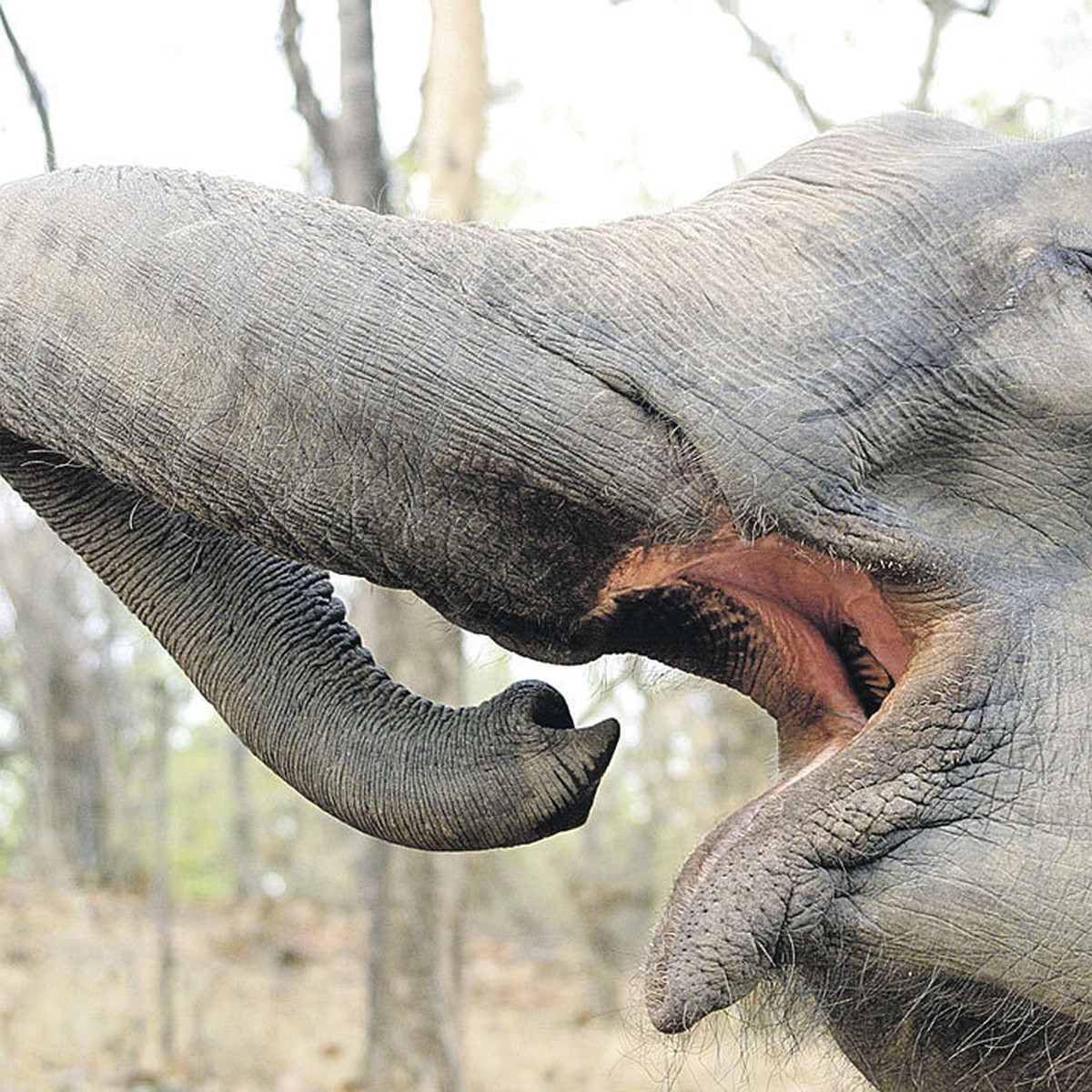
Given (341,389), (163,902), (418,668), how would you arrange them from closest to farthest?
(341,389), (418,668), (163,902)

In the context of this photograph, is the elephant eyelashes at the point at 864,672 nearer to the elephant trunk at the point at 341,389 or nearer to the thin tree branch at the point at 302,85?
the elephant trunk at the point at 341,389

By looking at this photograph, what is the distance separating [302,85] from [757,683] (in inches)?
193

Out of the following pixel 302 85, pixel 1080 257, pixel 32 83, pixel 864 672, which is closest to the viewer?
pixel 1080 257

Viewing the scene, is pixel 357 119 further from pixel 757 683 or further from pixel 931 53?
pixel 757 683

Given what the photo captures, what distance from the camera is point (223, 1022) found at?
934 centimetres

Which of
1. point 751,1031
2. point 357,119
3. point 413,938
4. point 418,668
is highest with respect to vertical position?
point 751,1031

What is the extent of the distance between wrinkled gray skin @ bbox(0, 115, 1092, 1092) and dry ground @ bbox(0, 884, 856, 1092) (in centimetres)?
398

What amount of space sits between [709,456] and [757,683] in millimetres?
428

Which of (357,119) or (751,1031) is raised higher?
(751,1031)

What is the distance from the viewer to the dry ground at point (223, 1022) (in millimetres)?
7961

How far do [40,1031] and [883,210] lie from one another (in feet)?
24.8

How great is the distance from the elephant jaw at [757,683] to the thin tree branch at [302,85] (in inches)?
182

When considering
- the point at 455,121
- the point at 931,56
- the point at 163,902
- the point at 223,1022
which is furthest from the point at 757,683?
the point at 223,1022

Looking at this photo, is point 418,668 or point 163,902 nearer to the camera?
point 418,668
